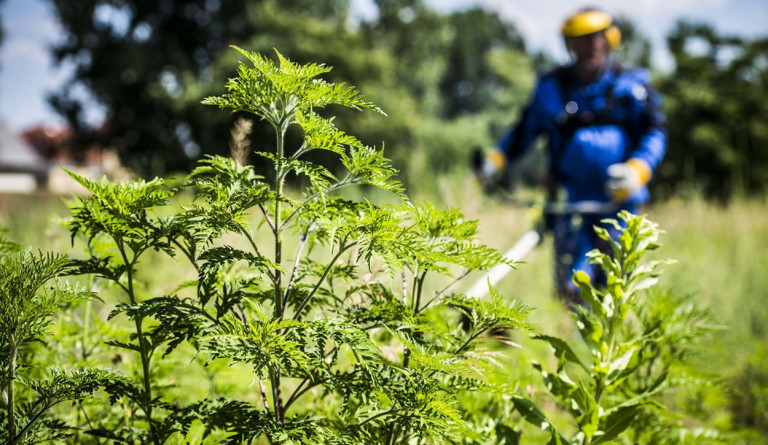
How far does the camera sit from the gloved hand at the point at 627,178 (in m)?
3.50

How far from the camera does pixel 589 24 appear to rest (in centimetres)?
382

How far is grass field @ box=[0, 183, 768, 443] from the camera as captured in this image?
272cm

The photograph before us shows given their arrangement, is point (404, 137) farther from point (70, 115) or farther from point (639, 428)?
point (639, 428)

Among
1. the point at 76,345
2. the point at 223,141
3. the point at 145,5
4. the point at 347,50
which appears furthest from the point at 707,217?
the point at 145,5

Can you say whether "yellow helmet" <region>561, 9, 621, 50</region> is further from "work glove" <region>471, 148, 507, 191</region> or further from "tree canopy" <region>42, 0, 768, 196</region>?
"tree canopy" <region>42, 0, 768, 196</region>

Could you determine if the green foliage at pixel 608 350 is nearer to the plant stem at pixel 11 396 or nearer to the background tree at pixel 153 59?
the plant stem at pixel 11 396

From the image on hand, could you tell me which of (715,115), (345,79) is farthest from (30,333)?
(345,79)

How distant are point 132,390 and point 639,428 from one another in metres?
1.32

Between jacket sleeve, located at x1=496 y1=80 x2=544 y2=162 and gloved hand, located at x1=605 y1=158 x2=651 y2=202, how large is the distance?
888 millimetres

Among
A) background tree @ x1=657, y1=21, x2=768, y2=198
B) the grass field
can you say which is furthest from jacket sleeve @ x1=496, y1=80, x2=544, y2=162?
background tree @ x1=657, y1=21, x2=768, y2=198

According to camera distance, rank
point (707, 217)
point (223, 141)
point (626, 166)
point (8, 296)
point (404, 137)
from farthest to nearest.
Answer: point (404, 137)
point (223, 141)
point (707, 217)
point (626, 166)
point (8, 296)

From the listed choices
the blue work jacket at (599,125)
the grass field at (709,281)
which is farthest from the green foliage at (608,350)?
the blue work jacket at (599,125)

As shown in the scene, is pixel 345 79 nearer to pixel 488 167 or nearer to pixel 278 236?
pixel 488 167

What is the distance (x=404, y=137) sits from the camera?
26.1 meters
